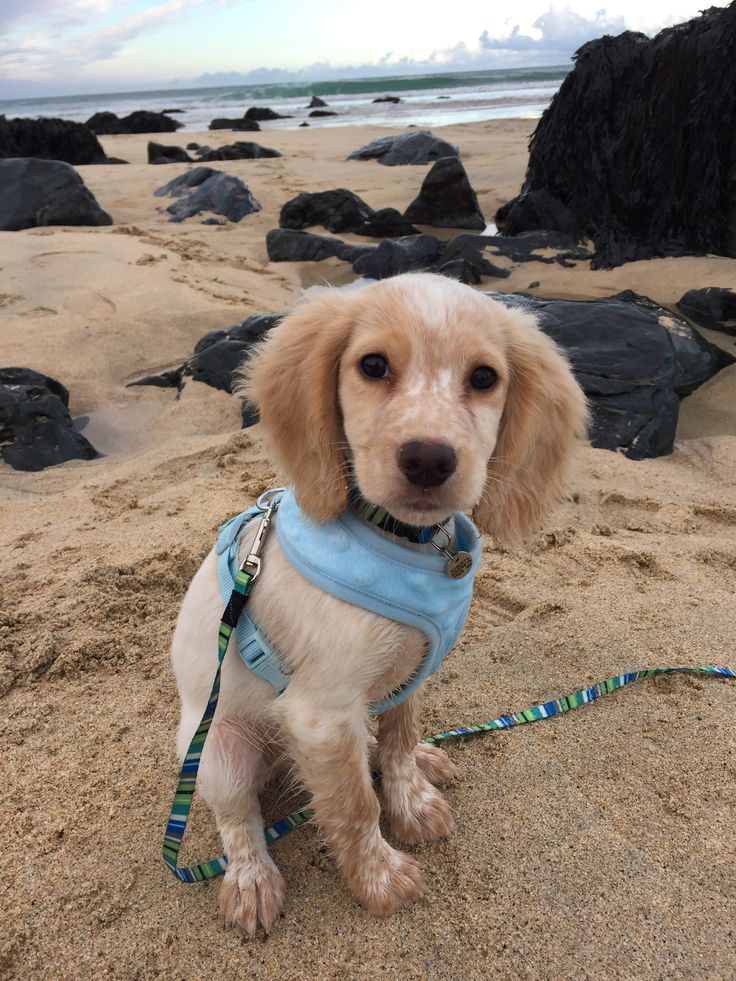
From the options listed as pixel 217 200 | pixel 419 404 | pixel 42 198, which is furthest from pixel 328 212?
pixel 419 404

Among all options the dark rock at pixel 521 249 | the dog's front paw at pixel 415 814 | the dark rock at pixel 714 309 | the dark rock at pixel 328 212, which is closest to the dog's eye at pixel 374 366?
the dog's front paw at pixel 415 814

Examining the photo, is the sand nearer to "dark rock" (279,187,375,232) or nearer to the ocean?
"dark rock" (279,187,375,232)

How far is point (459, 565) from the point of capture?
170cm

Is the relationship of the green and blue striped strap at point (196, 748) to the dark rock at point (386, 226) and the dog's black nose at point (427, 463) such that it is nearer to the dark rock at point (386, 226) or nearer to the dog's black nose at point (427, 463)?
the dog's black nose at point (427, 463)

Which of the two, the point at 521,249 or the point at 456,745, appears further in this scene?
the point at 521,249

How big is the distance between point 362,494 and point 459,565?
338mm

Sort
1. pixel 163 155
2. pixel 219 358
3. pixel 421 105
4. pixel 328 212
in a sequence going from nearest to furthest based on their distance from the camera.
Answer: pixel 219 358
pixel 328 212
pixel 163 155
pixel 421 105

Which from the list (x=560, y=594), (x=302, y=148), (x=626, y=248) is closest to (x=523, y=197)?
(x=626, y=248)

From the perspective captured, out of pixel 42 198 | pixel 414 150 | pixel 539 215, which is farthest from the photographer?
pixel 414 150

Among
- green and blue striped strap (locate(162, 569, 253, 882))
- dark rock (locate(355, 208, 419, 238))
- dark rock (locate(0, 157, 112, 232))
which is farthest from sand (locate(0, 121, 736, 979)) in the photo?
dark rock (locate(0, 157, 112, 232))

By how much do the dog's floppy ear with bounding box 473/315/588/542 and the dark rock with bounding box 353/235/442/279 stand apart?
5.96 meters

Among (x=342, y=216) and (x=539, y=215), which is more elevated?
(x=342, y=216)

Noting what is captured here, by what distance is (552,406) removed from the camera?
71.1 inches

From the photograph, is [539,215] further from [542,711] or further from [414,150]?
[414,150]
